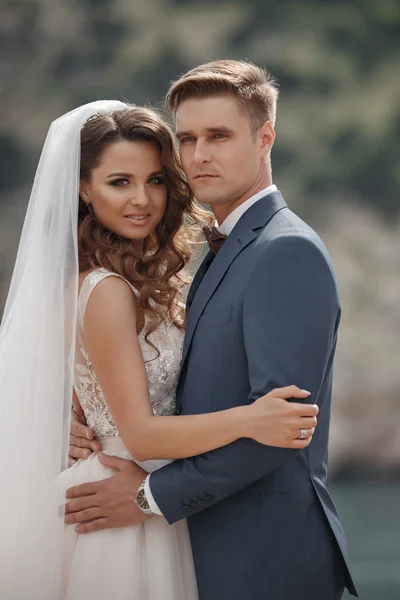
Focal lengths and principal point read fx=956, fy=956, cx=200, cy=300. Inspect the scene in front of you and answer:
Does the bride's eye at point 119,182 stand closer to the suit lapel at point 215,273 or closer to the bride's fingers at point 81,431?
the suit lapel at point 215,273

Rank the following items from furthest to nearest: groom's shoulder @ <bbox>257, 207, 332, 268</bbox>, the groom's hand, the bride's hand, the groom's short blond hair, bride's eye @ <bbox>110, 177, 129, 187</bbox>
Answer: bride's eye @ <bbox>110, 177, 129, 187</bbox>, the groom's short blond hair, the groom's hand, groom's shoulder @ <bbox>257, 207, 332, 268</bbox>, the bride's hand

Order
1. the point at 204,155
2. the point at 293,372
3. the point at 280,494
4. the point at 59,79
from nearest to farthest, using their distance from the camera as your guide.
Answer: the point at 293,372 < the point at 280,494 < the point at 204,155 < the point at 59,79

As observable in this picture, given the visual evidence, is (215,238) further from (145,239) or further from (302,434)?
(302,434)

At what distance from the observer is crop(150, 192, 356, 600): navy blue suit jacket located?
2.17m

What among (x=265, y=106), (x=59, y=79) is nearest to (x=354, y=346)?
(x=59, y=79)

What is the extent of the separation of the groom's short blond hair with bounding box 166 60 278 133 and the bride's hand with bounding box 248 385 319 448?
2.53ft

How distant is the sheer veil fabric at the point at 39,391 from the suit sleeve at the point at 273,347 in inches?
11.7

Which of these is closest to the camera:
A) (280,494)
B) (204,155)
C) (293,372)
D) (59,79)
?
(293,372)

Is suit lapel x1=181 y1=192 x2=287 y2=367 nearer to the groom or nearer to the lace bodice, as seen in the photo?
the groom

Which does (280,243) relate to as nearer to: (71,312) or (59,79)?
(71,312)

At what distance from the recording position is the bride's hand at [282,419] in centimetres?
212

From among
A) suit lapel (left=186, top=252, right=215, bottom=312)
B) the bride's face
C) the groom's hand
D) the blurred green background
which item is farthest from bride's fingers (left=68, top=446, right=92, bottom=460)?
the blurred green background

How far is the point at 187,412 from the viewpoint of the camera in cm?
236

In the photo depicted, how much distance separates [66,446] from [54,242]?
512 millimetres
